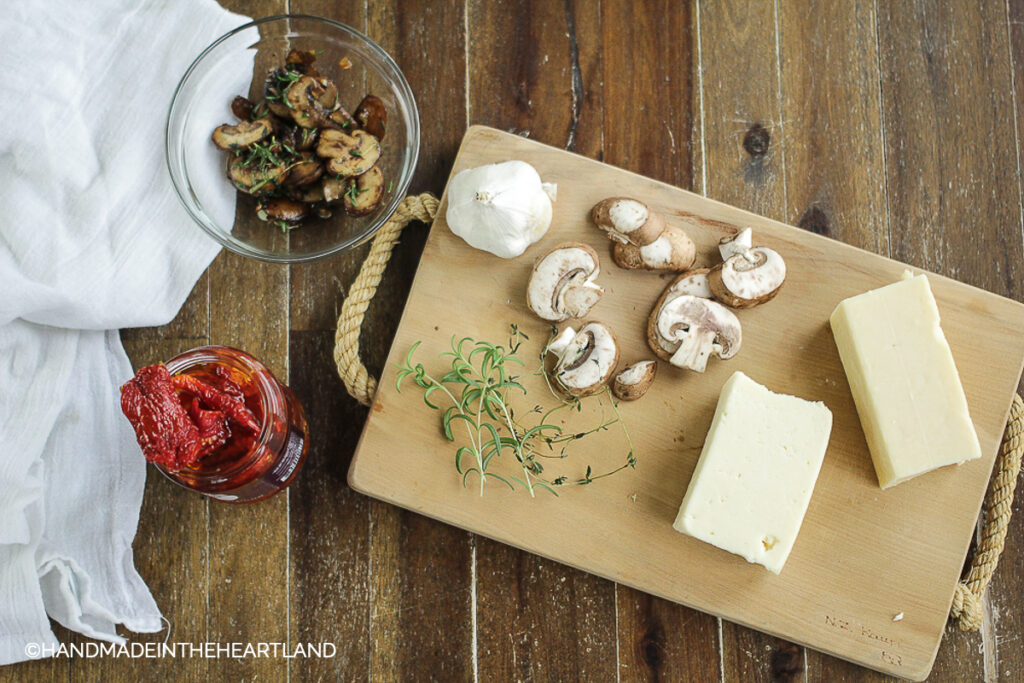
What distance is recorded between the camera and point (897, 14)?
1.52 meters

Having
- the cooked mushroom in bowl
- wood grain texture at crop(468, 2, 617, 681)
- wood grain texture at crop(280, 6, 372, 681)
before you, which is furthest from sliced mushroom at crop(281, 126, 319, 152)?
wood grain texture at crop(468, 2, 617, 681)

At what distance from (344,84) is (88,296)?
624mm

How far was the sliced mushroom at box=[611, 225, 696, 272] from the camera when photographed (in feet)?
4.30

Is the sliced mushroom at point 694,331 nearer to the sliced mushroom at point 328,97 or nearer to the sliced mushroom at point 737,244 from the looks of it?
the sliced mushroom at point 737,244

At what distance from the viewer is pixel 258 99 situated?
1.42 metres

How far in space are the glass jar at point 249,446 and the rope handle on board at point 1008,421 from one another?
0.14 meters

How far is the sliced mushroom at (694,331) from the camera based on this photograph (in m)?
1.29

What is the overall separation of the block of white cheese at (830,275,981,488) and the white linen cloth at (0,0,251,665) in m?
1.20

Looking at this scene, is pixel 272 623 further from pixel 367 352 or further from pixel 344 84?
pixel 344 84

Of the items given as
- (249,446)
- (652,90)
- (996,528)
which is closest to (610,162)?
(652,90)

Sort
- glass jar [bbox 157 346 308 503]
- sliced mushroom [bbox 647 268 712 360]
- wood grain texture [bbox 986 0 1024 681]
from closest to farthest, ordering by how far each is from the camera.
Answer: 1. glass jar [bbox 157 346 308 503]
2. sliced mushroom [bbox 647 268 712 360]
3. wood grain texture [bbox 986 0 1024 681]

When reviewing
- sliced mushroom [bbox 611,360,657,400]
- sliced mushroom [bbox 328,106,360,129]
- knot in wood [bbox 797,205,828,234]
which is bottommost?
sliced mushroom [bbox 611,360,657,400]

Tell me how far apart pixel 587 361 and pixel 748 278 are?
320 millimetres

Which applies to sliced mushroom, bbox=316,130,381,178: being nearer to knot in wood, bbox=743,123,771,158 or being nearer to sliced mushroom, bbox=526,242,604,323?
sliced mushroom, bbox=526,242,604,323
